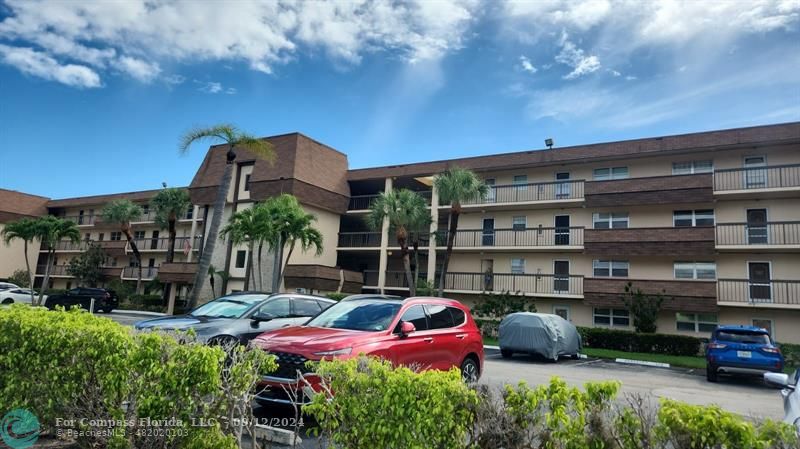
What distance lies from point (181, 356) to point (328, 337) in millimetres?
2610

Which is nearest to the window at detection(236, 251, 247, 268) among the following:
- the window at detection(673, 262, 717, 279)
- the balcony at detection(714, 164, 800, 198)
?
the window at detection(673, 262, 717, 279)

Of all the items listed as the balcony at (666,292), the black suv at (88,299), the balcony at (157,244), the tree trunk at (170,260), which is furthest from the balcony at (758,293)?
the balcony at (157,244)

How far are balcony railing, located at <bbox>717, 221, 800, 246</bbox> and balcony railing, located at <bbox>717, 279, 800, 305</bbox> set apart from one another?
5.74 ft

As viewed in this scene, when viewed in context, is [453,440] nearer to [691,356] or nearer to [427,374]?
[427,374]

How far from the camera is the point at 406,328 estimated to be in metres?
7.14

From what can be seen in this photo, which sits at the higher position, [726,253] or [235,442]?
[726,253]

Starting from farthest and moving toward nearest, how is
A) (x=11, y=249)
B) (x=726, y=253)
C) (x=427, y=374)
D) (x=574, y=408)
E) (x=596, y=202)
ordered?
(x=11, y=249) → (x=596, y=202) → (x=726, y=253) → (x=427, y=374) → (x=574, y=408)

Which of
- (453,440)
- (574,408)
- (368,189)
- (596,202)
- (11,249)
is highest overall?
(368,189)

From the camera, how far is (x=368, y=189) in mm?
36969

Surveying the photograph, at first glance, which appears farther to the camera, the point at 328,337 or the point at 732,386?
the point at 732,386

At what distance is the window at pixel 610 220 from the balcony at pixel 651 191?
1141 millimetres

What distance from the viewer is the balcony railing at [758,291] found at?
21250 mm

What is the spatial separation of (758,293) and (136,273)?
44.0 meters

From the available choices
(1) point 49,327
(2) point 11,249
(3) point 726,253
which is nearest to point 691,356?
(3) point 726,253
